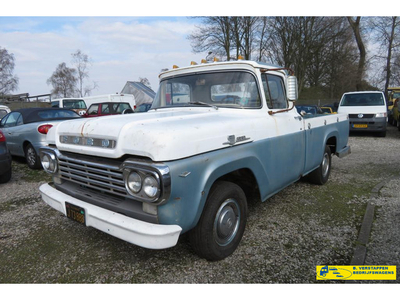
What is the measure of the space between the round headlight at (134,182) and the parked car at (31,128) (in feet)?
17.1

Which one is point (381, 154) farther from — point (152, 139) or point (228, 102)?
point (152, 139)

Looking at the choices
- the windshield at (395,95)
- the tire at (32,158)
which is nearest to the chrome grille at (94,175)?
the tire at (32,158)

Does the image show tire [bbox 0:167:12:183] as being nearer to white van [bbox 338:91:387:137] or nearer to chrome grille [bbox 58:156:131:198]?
chrome grille [bbox 58:156:131:198]

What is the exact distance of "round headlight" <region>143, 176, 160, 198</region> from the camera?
2.11 meters

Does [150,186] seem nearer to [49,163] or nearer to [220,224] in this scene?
[220,224]

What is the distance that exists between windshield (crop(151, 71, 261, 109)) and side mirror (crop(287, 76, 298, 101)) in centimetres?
49

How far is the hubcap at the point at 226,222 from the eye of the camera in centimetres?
272

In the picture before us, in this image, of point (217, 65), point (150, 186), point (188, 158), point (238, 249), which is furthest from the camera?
point (217, 65)

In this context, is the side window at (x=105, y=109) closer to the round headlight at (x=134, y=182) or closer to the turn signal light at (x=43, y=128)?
the turn signal light at (x=43, y=128)

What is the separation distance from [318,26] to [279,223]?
977 inches

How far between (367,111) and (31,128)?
12014 millimetres

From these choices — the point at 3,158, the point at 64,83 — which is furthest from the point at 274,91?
the point at 64,83

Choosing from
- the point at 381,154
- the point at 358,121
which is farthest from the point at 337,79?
the point at 381,154

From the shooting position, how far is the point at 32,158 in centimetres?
687
